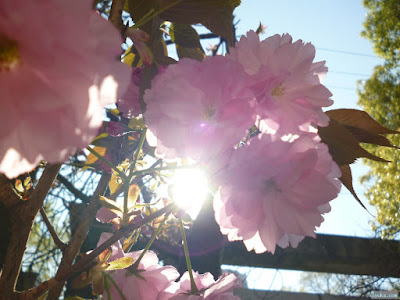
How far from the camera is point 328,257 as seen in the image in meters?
3.15

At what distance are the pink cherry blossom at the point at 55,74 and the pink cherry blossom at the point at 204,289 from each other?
0.24 metres

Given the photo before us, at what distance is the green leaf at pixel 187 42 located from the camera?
1.76ft

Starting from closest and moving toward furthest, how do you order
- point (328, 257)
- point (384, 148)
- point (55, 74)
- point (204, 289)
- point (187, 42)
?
point (55, 74)
point (204, 289)
point (187, 42)
point (328, 257)
point (384, 148)

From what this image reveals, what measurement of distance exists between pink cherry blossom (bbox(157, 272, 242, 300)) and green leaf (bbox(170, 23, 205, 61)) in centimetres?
30

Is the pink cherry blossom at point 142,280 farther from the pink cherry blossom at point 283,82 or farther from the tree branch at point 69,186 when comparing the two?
the tree branch at point 69,186

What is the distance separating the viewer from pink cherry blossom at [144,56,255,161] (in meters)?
0.31

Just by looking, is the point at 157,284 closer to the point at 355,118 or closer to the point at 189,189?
the point at 189,189

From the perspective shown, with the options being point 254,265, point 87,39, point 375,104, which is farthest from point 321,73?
point 375,104

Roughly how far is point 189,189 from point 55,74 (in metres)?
0.18

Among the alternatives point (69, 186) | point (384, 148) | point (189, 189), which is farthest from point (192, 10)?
point (384, 148)

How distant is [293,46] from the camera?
1.18ft

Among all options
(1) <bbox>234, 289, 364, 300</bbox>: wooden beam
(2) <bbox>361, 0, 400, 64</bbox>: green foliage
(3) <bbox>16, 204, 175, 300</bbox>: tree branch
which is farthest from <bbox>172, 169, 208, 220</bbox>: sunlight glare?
(2) <bbox>361, 0, 400, 64</bbox>: green foliage

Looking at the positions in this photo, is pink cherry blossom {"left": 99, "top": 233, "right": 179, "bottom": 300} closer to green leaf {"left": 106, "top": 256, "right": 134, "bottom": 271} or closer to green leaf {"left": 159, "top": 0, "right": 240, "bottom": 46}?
green leaf {"left": 106, "top": 256, "right": 134, "bottom": 271}

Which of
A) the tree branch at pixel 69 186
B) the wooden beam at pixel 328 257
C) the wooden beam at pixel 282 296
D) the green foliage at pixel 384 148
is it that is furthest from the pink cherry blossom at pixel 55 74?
the green foliage at pixel 384 148
